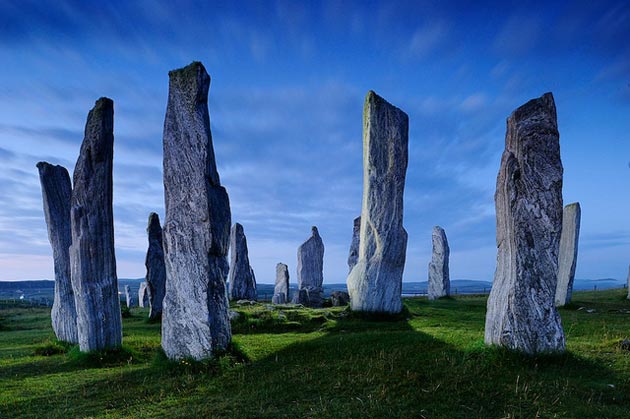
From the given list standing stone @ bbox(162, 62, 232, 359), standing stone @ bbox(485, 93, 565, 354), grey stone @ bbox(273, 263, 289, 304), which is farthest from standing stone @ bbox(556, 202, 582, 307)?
standing stone @ bbox(162, 62, 232, 359)

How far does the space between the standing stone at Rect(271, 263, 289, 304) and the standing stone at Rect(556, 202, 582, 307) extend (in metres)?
15.8

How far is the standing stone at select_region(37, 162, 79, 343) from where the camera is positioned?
13953 mm

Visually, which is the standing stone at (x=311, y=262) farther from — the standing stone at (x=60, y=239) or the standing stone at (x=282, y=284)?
the standing stone at (x=60, y=239)

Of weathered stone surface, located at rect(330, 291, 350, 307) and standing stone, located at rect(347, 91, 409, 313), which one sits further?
weathered stone surface, located at rect(330, 291, 350, 307)

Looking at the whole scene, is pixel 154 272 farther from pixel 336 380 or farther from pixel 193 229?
pixel 336 380

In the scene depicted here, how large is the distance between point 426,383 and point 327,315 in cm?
940

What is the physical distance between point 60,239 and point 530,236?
13063 millimetres

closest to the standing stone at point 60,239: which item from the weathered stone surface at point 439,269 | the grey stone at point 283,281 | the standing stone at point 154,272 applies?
the standing stone at point 154,272

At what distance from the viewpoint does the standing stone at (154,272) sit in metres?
20.7

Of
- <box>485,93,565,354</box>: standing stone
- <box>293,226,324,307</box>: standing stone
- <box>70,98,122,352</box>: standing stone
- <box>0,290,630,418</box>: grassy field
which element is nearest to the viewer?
<box>0,290,630,418</box>: grassy field

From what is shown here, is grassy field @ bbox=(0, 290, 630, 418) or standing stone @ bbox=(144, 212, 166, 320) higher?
standing stone @ bbox=(144, 212, 166, 320)

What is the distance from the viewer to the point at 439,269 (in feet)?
101

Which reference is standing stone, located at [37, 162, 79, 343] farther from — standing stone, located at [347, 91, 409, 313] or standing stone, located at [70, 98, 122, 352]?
standing stone, located at [347, 91, 409, 313]

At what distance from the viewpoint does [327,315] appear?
56.2ft
